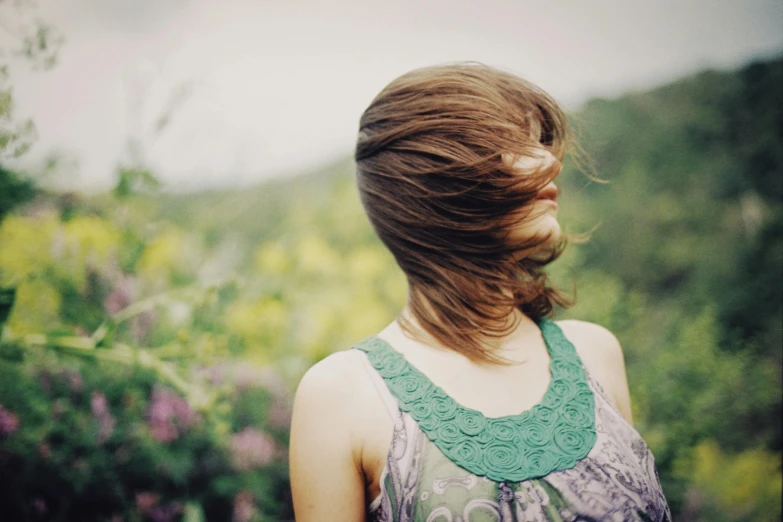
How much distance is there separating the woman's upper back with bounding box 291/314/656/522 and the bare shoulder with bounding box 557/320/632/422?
7.3 inches

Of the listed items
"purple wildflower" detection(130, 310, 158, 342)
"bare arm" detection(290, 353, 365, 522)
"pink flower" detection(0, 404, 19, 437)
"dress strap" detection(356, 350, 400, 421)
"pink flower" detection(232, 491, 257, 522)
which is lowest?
"pink flower" detection(232, 491, 257, 522)

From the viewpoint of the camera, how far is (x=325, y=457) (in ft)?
3.04

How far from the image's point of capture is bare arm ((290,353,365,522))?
3.03ft

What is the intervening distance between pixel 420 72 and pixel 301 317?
144 cm

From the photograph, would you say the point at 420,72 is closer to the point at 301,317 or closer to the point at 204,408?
the point at 204,408

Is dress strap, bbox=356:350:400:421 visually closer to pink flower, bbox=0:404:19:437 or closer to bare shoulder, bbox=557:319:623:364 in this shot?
bare shoulder, bbox=557:319:623:364

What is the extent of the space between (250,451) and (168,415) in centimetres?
33

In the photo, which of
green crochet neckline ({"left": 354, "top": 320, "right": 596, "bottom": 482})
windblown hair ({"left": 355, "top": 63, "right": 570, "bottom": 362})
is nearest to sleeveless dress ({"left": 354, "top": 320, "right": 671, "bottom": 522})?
green crochet neckline ({"left": 354, "top": 320, "right": 596, "bottom": 482})

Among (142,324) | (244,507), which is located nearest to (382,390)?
(244,507)

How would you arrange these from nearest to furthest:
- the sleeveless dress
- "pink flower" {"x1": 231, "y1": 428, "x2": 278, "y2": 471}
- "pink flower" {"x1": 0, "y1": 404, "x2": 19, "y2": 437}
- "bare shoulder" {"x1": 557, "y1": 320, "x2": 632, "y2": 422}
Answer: the sleeveless dress < "bare shoulder" {"x1": 557, "y1": 320, "x2": 632, "y2": 422} < "pink flower" {"x1": 0, "y1": 404, "x2": 19, "y2": 437} < "pink flower" {"x1": 231, "y1": 428, "x2": 278, "y2": 471}

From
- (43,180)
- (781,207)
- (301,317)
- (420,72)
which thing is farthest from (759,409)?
(43,180)

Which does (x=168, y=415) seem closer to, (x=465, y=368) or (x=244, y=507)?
(x=244, y=507)

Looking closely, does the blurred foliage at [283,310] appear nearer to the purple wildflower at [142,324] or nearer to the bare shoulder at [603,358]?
the purple wildflower at [142,324]

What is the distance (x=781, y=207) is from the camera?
2760mm
